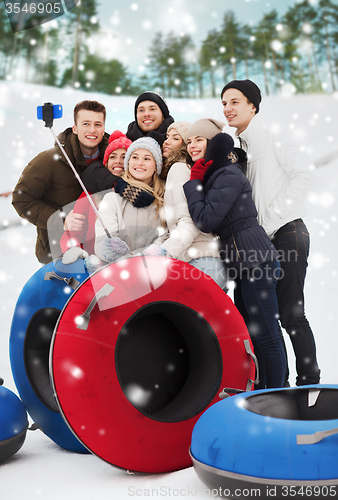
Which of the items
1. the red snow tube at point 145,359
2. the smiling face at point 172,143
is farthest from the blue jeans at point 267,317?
the smiling face at point 172,143

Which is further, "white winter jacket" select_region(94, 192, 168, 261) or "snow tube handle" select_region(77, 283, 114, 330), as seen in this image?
"white winter jacket" select_region(94, 192, 168, 261)

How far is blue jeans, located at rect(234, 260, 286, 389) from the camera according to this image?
6.30 feet

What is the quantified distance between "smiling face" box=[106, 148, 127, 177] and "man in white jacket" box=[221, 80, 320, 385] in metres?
0.58

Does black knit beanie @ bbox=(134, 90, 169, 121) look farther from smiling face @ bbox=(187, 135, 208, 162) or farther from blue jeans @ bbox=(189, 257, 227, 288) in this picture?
blue jeans @ bbox=(189, 257, 227, 288)

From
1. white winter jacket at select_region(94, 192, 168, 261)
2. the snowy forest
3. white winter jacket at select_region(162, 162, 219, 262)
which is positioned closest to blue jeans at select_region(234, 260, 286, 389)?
white winter jacket at select_region(162, 162, 219, 262)

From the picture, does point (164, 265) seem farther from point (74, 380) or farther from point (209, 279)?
point (74, 380)

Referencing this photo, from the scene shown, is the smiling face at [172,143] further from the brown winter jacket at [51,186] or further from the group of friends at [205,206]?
the brown winter jacket at [51,186]

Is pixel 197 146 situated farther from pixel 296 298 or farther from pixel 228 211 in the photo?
pixel 296 298

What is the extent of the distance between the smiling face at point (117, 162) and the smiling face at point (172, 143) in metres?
0.21

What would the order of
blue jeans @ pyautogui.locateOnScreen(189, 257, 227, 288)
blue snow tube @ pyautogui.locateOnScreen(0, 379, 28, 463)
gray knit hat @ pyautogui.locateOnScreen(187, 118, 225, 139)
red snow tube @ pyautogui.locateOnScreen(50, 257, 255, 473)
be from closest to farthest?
red snow tube @ pyautogui.locateOnScreen(50, 257, 255, 473), blue snow tube @ pyautogui.locateOnScreen(0, 379, 28, 463), blue jeans @ pyautogui.locateOnScreen(189, 257, 227, 288), gray knit hat @ pyautogui.locateOnScreen(187, 118, 225, 139)

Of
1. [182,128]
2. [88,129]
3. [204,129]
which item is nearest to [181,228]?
[204,129]

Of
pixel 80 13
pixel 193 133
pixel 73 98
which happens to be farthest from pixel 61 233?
pixel 80 13

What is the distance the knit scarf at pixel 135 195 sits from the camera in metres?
1.94

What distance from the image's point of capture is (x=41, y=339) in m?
1.99
